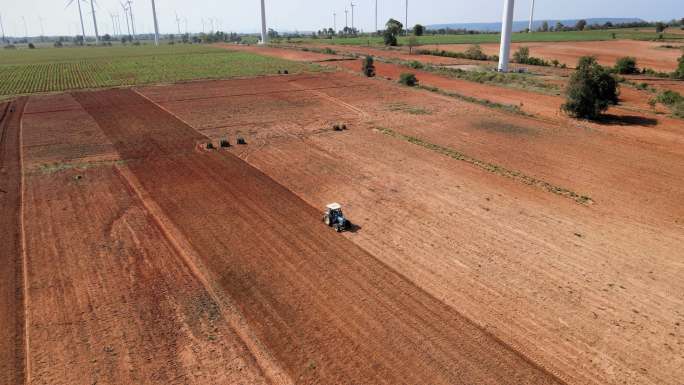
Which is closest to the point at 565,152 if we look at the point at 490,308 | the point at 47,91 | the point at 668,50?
the point at 490,308

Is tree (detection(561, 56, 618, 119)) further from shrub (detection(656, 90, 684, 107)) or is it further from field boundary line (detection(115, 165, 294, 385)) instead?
field boundary line (detection(115, 165, 294, 385))

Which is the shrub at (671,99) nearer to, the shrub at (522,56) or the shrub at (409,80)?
the shrub at (409,80)

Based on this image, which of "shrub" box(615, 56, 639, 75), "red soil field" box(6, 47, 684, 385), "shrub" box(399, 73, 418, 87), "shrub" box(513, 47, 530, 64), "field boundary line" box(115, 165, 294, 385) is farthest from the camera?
"shrub" box(513, 47, 530, 64)

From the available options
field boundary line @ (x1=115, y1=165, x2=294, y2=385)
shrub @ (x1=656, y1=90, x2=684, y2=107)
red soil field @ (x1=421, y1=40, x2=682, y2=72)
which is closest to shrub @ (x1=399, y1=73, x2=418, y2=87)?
shrub @ (x1=656, y1=90, x2=684, y2=107)

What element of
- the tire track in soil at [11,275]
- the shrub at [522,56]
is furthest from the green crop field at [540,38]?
the tire track in soil at [11,275]

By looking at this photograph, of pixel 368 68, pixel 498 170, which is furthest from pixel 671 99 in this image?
pixel 368 68
